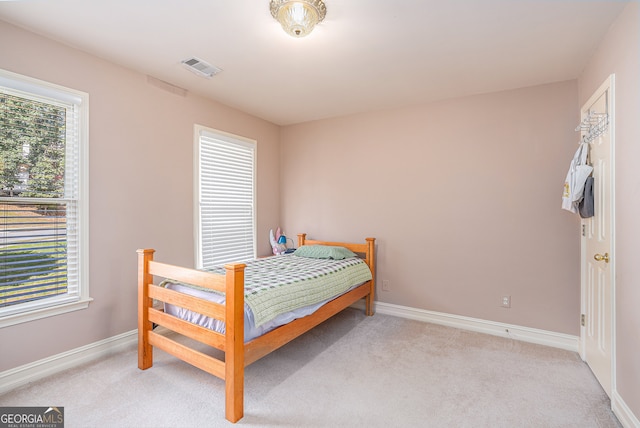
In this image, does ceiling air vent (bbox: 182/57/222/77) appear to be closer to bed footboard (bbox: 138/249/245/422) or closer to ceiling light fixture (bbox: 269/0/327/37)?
ceiling light fixture (bbox: 269/0/327/37)

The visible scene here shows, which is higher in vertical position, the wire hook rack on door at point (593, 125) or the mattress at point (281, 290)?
the wire hook rack on door at point (593, 125)

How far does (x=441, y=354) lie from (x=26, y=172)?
11.4ft

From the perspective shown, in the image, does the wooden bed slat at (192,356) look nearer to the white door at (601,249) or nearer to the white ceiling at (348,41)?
the white ceiling at (348,41)

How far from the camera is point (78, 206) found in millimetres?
2334

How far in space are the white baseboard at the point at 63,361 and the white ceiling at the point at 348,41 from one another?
2313mm

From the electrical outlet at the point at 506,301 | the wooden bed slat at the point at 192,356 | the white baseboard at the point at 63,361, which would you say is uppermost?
the electrical outlet at the point at 506,301

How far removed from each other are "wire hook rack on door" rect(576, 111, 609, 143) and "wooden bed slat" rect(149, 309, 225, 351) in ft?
9.41

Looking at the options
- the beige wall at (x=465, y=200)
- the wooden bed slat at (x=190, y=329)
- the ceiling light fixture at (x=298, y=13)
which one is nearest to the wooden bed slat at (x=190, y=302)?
the wooden bed slat at (x=190, y=329)

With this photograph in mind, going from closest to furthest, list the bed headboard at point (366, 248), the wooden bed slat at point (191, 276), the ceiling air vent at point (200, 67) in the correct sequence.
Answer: the wooden bed slat at point (191, 276), the ceiling air vent at point (200, 67), the bed headboard at point (366, 248)

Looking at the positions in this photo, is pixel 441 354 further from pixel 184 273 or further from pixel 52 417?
pixel 52 417

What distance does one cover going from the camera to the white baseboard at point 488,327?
9.04 feet

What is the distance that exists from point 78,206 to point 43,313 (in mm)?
794

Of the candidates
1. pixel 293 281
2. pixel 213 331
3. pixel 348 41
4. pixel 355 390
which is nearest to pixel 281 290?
pixel 293 281

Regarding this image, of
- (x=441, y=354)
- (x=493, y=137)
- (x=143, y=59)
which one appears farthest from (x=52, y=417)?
(x=493, y=137)
